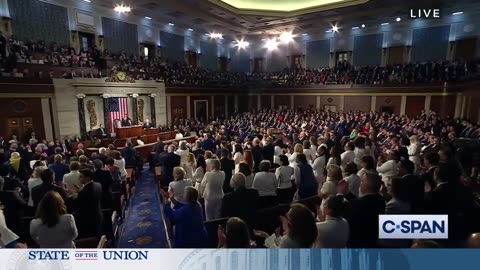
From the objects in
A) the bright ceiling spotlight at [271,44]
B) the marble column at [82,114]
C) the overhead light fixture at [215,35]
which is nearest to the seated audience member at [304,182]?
the marble column at [82,114]

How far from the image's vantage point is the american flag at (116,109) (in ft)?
37.4

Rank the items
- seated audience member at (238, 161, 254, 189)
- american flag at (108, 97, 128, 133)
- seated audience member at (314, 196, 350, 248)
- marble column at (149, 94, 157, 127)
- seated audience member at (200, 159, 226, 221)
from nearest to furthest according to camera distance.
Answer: seated audience member at (314, 196, 350, 248) → seated audience member at (200, 159, 226, 221) → seated audience member at (238, 161, 254, 189) → american flag at (108, 97, 128, 133) → marble column at (149, 94, 157, 127)

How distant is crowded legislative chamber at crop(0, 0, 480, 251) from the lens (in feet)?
6.74

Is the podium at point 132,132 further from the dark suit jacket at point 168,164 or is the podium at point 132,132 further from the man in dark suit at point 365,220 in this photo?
the man in dark suit at point 365,220

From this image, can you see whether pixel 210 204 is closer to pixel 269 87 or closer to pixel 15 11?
pixel 15 11

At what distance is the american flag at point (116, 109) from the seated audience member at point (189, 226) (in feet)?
34.1

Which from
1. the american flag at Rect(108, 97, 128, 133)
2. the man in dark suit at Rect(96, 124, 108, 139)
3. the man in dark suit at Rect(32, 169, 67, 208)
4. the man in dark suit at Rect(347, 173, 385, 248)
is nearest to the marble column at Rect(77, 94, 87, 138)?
the man in dark suit at Rect(96, 124, 108, 139)

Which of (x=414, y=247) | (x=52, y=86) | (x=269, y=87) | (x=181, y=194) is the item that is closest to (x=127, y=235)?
(x=181, y=194)

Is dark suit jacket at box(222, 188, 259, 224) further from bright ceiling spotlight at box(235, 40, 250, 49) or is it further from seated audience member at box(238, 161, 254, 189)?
bright ceiling spotlight at box(235, 40, 250, 49)

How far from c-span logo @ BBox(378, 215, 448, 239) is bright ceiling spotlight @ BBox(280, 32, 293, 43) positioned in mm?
17931

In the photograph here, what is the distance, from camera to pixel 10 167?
4.23 metres

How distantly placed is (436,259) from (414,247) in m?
0.16

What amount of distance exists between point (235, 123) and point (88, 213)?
9821mm

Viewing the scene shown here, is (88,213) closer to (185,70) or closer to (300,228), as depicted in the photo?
(300,228)
